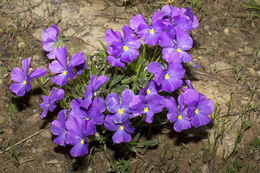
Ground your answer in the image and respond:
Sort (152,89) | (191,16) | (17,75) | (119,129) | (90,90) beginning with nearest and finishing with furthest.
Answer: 1. (90,90)
2. (119,129)
3. (152,89)
4. (17,75)
5. (191,16)

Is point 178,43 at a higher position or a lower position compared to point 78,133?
higher

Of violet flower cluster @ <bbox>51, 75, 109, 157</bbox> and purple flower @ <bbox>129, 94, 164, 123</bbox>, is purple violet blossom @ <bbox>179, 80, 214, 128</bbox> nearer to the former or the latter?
purple flower @ <bbox>129, 94, 164, 123</bbox>

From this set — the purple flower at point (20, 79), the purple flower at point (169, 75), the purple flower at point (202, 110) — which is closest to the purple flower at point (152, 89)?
the purple flower at point (169, 75)

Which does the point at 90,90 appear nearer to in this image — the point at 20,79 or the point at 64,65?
the point at 64,65

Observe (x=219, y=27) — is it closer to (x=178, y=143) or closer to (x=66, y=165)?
(x=178, y=143)

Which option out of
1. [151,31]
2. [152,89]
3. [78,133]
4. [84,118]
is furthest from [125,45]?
[78,133]

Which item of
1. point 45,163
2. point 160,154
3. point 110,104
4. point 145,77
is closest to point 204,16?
point 145,77

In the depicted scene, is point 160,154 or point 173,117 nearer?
point 173,117
